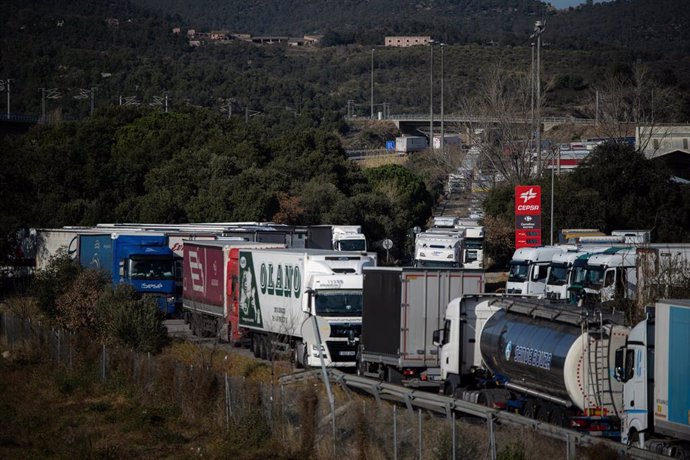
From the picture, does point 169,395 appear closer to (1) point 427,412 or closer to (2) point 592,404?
(1) point 427,412

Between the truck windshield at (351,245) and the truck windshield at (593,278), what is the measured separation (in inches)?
847

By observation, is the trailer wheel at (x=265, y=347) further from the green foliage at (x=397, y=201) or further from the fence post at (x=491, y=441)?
the green foliage at (x=397, y=201)

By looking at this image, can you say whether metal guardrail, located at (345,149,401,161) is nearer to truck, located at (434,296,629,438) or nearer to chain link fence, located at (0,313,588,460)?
chain link fence, located at (0,313,588,460)

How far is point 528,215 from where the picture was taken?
5119cm

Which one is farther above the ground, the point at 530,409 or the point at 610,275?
the point at 610,275

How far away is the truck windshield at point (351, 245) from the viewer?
58.3m

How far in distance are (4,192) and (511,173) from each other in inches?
1549

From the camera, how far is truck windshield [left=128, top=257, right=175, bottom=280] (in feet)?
146

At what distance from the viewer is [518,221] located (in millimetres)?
51531

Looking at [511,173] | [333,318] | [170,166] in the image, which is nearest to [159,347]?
[333,318]

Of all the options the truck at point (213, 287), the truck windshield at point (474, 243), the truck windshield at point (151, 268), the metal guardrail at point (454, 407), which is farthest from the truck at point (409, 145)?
the metal guardrail at point (454, 407)

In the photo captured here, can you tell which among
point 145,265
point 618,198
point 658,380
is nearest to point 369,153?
point 618,198

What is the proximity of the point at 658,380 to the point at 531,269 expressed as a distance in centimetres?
2457

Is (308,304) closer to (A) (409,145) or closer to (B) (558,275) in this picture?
(B) (558,275)
